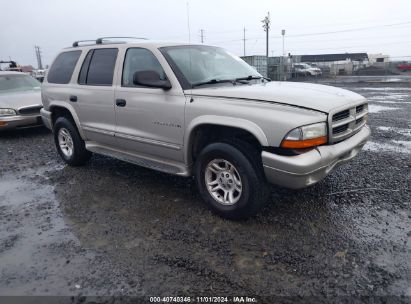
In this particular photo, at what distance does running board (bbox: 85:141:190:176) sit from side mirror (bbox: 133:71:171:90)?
2.99 ft

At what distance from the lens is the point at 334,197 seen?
412 centimetres

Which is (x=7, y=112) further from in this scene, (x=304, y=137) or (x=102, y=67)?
(x=304, y=137)

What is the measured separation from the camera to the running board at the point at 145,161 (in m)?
4.02

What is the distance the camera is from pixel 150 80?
3748 mm

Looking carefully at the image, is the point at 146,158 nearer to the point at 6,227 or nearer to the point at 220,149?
the point at 220,149

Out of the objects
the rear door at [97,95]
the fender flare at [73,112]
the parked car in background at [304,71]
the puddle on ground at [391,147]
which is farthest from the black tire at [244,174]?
the parked car in background at [304,71]

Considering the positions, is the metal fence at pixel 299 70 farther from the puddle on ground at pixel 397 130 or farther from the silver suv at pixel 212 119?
the silver suv at pixel 212 119

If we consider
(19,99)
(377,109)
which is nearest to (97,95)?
(19,99)

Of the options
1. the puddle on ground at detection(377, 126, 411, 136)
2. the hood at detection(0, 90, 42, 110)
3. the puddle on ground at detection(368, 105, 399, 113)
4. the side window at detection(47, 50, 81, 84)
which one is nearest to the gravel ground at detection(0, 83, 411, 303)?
the side window at detection(47, 50, 81, 84)

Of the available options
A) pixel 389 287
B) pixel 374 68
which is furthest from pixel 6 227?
pixel 374 68

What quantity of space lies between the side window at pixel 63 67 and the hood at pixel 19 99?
2.85m

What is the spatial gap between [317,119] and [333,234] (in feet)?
3.66

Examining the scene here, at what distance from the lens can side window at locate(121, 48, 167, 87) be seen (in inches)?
162

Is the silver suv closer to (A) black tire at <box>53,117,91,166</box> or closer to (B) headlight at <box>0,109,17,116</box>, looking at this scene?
(A) black tire at <box>53,117,91,166</box>
